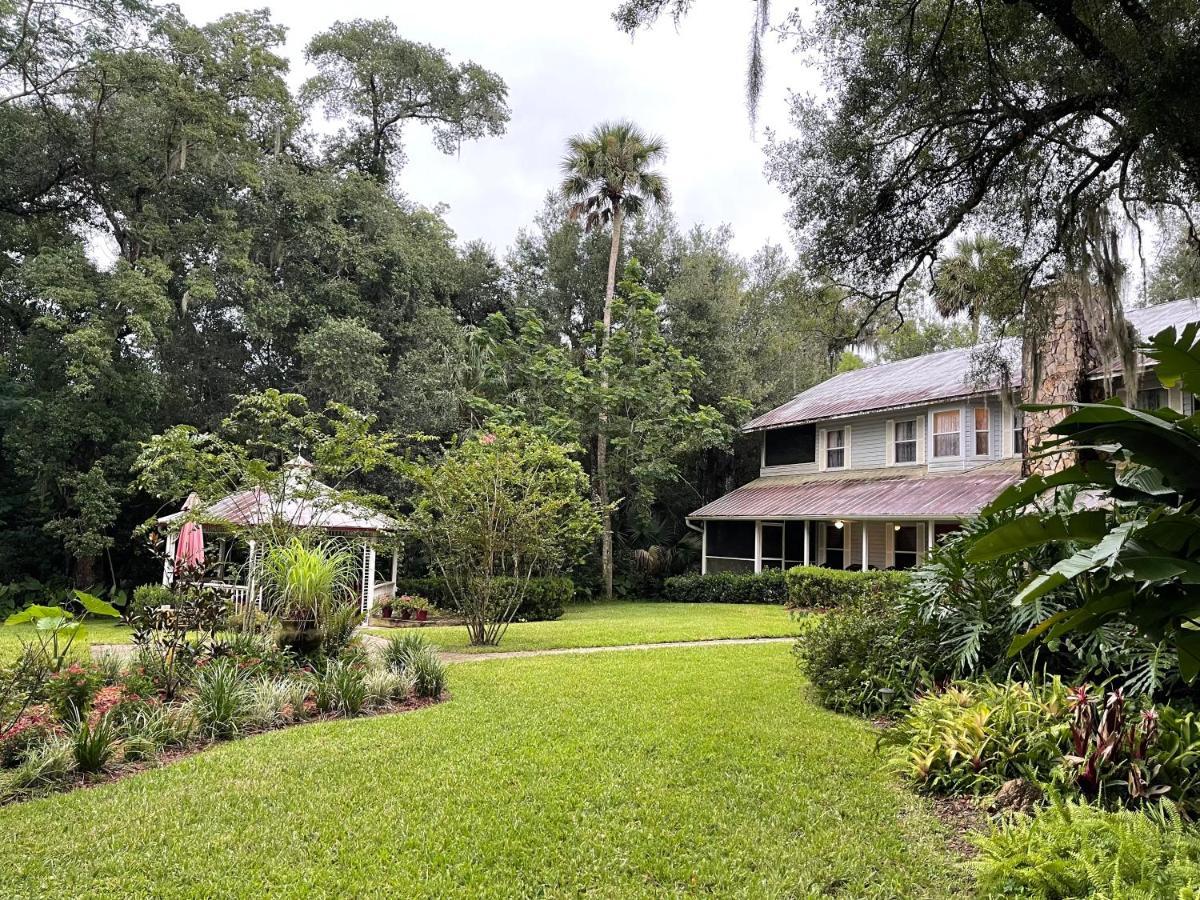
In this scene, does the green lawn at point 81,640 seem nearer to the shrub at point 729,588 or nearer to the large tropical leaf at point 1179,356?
the large tropical leaf at point 1179,356

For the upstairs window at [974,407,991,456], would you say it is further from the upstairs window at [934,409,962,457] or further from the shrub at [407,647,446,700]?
the shrub at [407,647,446,700]

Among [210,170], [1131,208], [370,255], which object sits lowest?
[1131,208]

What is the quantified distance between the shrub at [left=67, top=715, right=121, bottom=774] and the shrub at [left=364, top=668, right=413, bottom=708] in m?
2.33

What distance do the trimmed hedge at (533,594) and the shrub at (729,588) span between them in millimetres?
5017

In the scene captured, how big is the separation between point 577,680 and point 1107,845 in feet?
19.7

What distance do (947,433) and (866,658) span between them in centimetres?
1358

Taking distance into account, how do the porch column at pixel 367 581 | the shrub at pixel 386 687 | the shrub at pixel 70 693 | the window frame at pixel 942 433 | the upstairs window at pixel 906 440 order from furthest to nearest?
the upstairs window at pixel 906 440
the window frame at pixel 942 433
the porch column at pixel 367 581
the shrub at pixel 386 687
the shrub at pixel 70 693

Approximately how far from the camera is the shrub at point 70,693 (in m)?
5.98

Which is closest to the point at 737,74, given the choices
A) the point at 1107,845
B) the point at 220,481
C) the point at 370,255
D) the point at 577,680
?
the point at 1107,845

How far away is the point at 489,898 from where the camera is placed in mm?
3484

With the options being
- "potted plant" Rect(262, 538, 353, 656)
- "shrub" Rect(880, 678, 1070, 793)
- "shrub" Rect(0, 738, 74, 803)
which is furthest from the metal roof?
"shrub" Rect(0, 738, 74, 803)

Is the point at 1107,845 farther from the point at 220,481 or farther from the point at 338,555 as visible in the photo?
the point at 220,481

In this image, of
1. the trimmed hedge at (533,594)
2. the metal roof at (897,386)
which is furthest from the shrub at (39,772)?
the metal roof at (897,386)

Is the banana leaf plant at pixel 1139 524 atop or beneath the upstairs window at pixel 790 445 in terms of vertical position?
beneath
